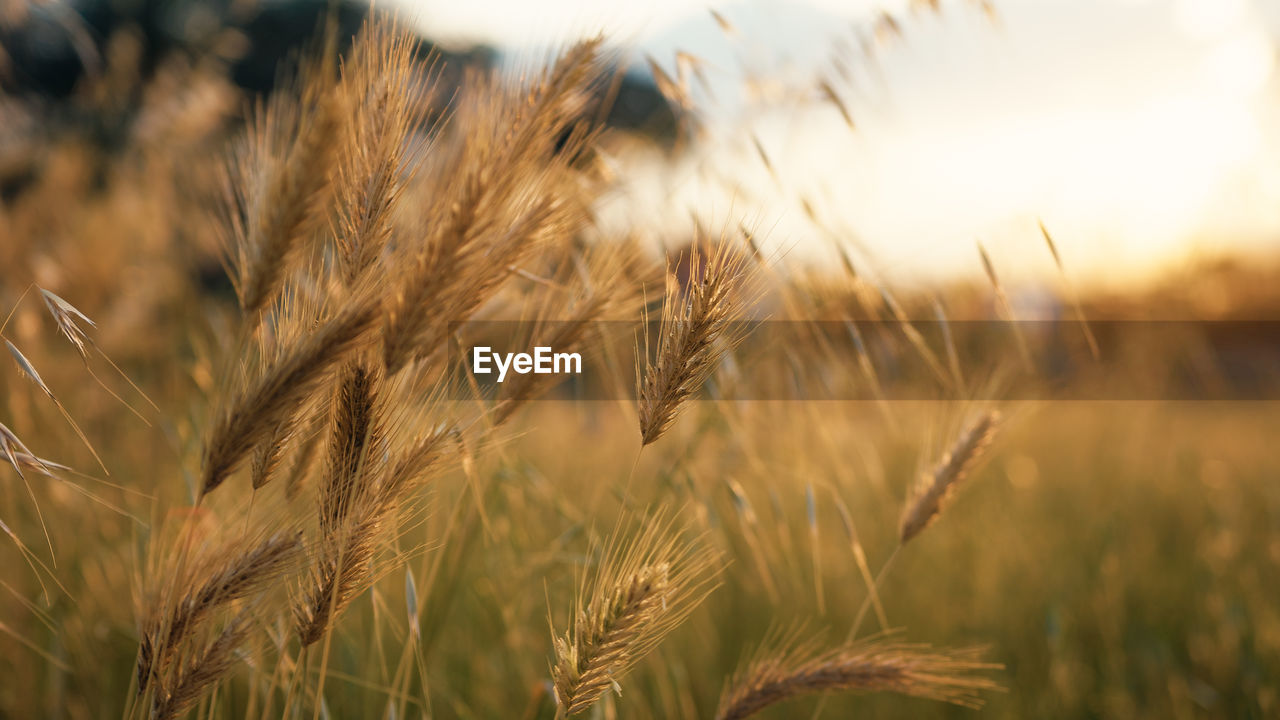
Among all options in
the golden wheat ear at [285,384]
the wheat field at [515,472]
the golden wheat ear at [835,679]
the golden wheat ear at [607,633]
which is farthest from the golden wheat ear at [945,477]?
the golden wheat ear at [285,384]

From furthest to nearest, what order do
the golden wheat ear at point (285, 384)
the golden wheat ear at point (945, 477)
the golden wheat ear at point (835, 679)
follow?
the golden wheat ear at point (945, 477)
the golden wheat ear at point (835, 679)
the golden wheat ear at point (285, 384)

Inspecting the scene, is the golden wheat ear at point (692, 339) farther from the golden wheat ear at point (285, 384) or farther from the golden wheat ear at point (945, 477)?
the golden wheat ear at point (945, 477)

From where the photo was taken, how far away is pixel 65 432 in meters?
1.88

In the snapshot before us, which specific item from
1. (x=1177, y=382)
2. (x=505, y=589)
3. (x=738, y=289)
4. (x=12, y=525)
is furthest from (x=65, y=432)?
(x=1177, y=382)

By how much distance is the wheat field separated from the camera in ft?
2.30

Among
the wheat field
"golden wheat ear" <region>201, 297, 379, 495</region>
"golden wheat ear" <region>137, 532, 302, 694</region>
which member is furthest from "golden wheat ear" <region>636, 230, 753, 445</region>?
"golden wheat ear" <region>137, 532, 302, 694</region>

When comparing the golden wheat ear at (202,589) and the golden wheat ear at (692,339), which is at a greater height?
the golden wheat ear at (692,339)

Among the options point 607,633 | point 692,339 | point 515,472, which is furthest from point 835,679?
point 515,472

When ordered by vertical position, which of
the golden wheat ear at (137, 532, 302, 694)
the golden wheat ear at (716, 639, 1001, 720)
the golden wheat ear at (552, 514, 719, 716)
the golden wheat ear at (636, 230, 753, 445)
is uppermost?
the golden wheat ear at (636, 230, 753, 445)

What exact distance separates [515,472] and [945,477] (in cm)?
65

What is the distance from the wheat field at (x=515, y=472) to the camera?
701 millimetres

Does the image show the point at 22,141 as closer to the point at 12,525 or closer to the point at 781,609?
the point at 12,525

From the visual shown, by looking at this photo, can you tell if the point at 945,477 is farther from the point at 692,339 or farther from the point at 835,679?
the point at 692,339

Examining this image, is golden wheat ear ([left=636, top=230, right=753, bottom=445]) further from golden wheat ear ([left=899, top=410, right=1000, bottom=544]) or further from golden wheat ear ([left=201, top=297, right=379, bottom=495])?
golden wheat ear ([left=899, top=410, right=1000, bottom=544])
